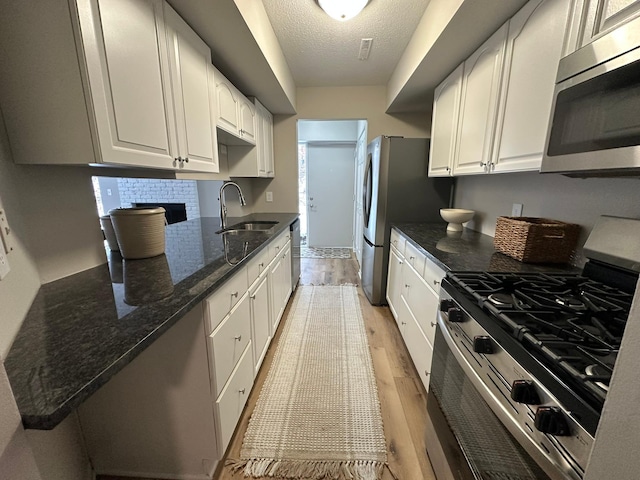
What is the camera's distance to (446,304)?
1.15 metres

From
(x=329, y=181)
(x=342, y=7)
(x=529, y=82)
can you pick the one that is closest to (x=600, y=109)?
(x=529, y=82)

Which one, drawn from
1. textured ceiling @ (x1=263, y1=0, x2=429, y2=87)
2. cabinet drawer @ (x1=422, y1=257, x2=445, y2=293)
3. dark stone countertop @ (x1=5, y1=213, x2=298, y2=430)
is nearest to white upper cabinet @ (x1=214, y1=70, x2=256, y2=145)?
textured ceiling @ (x1=263, y1=0, x2=429, y2=87)

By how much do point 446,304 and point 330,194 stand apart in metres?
4.08

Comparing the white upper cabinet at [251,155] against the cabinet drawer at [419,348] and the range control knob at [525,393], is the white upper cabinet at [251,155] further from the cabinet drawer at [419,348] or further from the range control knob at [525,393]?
the range control knob at [525,393]

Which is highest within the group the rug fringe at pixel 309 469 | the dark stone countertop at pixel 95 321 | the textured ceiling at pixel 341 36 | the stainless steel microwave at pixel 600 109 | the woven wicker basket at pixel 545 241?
the textured ceiling at pixel 341 36

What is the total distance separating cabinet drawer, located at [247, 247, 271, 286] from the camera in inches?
59.7

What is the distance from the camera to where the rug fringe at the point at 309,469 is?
3.92 feet

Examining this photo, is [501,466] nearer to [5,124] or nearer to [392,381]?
[392,381]

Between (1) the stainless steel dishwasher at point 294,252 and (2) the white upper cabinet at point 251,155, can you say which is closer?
(2) the white upper cabinet at point 251,155

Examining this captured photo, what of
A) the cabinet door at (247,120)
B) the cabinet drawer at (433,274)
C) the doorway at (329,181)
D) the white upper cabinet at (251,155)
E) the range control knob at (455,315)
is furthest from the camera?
the doorway at (329,181)

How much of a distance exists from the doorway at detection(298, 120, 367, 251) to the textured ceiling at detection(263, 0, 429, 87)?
1751 millimetres

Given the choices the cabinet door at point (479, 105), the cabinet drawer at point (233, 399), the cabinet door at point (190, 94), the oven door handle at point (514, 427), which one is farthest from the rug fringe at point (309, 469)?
the cabinet door at point (479, 105)

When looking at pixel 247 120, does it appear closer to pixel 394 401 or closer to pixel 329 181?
pixel 394 401

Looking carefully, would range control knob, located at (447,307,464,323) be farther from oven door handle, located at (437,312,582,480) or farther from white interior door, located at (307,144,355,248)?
white interior door, located at (307,144,355,248)
